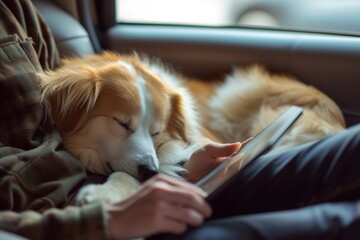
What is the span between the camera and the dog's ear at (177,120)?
5.08ft

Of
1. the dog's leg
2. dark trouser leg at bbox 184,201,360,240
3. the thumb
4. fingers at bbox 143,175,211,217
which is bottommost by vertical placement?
the dog's leg

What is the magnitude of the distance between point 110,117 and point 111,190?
0.90 ft

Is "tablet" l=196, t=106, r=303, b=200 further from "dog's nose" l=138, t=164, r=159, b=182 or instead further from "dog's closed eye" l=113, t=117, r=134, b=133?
"dog's closed eye" l=113, t=117, r=134, b=133

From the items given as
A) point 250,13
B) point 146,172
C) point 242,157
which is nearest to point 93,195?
point 146,172

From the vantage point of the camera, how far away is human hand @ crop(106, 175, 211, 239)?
796 millimetres

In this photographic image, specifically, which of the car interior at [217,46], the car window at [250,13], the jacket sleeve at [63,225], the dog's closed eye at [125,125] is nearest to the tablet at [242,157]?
the jacket sleeve at [63,225]

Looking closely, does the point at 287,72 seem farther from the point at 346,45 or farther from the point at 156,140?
the point at 156,140

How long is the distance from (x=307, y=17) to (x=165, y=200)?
4.53 ft

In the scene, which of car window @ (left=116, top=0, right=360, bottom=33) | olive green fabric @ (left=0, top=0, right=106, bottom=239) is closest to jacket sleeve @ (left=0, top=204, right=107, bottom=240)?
olive green fabric @ (left=0, top=0, right=106, bottom=239)

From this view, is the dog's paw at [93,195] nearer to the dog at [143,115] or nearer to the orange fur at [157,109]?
the dog at [143,115]

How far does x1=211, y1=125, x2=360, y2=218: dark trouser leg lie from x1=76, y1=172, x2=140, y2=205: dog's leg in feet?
0.83

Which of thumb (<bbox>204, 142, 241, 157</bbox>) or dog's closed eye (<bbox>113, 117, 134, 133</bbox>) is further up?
thumb (<bbox>204, 142, 241, 157</bbox>)

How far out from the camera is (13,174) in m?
0.99

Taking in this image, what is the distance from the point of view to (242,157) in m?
1.02
